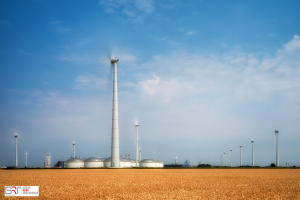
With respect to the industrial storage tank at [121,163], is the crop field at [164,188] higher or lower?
higher

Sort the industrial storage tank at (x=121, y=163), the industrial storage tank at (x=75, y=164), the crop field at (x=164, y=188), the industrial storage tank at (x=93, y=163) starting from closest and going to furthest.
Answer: the crop field at (x=164, y=188) → the industrial storage tank at (x=121, y=163) → the industrial storage tank at (x=93, y=163) → the industrial storage tank at (x=75, y=164)

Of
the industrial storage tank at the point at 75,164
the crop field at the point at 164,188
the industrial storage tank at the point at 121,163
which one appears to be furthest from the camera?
the industrial storage tank at the point at 75,164

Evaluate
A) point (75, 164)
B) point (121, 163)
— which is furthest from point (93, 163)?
point (121, 163)

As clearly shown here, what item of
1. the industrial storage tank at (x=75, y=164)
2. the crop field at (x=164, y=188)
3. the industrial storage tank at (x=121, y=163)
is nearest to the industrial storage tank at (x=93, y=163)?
the industrial storage tank at (x=75, y=164)

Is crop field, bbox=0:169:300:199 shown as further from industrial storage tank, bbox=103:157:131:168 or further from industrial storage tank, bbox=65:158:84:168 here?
industrial storage tank, bbox=65:158:84:168

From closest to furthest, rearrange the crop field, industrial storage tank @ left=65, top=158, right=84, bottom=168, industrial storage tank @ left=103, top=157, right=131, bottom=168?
the crop field → industrial storage tank @ left=103, top=157, right=131, bottom=168 → industrial storage tank @ left=65, top=158, right=84, bottom=168

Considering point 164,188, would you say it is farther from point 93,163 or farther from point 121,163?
point 121,163

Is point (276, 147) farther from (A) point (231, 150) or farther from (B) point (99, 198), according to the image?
(B) point (99, 198)

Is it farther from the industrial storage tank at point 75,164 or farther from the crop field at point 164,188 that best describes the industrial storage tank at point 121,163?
the crop field at point 164,188

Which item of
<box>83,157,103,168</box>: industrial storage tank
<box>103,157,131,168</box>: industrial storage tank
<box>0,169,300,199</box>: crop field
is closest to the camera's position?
<box>0,169,300,199</box>: crop field

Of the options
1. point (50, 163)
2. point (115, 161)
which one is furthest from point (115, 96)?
point (50, 163)

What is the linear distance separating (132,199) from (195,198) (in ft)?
13.0

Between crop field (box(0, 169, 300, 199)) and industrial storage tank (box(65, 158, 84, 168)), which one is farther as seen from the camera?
industrial storage tank (box(65, 158, 84, 168))

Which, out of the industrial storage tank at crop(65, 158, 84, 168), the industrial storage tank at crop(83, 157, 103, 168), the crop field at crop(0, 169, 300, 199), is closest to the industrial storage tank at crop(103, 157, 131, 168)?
the industrial storage tank at crop(83, 157, 103, 168)
